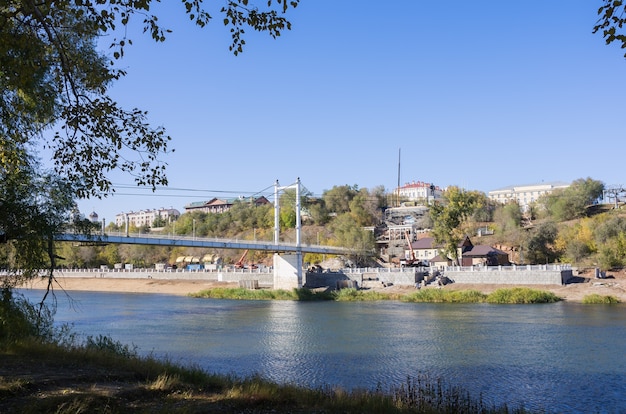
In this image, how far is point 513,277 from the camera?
2035 inches

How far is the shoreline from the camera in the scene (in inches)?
1809

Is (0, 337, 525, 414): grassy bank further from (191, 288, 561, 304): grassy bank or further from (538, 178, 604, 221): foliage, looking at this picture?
(538, 178, 604, 221): foliage

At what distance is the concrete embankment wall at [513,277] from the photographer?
163 feet

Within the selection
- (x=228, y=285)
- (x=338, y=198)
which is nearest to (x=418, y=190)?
(x=338, y=198)

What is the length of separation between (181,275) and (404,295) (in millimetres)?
42390

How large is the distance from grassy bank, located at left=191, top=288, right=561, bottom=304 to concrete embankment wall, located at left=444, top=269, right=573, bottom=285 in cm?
342

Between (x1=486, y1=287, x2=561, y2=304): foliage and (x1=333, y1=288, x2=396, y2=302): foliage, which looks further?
(x1=333, y1=288, x2=396, y2=302): foliage

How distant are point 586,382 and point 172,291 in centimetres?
6568

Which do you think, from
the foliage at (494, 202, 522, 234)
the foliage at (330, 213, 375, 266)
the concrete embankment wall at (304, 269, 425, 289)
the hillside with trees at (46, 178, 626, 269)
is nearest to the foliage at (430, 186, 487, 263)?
A: the hillside with trees at (46, 178, 626, 269)

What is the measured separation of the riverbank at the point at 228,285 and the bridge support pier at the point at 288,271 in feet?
28.4

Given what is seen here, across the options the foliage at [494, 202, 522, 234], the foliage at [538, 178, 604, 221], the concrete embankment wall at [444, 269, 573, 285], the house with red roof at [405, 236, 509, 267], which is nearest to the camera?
the concrete embankment wall at [444, 269, 573, 285]

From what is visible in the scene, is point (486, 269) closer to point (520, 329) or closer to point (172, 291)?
point (520, 329)

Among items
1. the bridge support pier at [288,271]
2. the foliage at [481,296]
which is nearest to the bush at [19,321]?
the foliage at [481,296]

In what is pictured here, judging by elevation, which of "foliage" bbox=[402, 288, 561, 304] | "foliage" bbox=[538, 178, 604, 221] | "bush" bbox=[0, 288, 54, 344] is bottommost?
"foliage" bbox=[402, 288, 561, 304]
